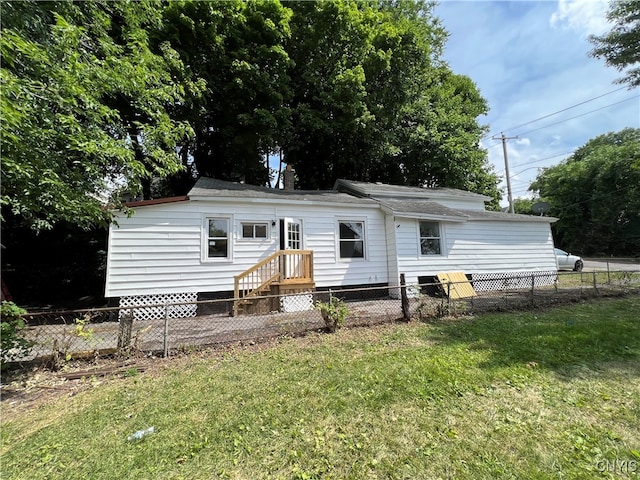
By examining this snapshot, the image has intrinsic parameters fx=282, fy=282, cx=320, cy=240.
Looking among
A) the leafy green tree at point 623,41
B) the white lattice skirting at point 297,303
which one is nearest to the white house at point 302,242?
the white lattice skirting at point 297,303

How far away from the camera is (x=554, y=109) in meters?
23.1

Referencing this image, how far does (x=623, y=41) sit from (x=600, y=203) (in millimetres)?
22422

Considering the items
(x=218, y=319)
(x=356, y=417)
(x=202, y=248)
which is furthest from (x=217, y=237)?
(x=356, y=417)

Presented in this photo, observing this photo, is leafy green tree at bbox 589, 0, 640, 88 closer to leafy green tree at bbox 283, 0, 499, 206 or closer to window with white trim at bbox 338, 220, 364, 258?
leafy green tree at bbox 283, 0, 499, 206

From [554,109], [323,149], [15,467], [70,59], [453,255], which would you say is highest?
[554,109]

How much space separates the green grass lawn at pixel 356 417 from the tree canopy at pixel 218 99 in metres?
3.30

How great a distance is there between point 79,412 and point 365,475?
3293 mm

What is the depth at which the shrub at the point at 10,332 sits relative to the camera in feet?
12.5

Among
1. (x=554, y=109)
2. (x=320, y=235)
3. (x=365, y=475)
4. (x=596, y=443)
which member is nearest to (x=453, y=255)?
(x=320, y=235)

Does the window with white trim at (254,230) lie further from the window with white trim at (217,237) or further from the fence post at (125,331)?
the fence post at (125,331)

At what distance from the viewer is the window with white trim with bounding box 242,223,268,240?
29.7 ft

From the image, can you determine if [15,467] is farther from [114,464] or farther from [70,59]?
[70,59]

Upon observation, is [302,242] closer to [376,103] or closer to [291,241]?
[291,241]

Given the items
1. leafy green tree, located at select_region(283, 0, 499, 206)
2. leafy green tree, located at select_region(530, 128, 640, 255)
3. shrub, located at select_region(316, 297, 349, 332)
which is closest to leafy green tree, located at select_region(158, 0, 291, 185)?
leafy green tree, located at select_region(283, 0, 499, 206)
